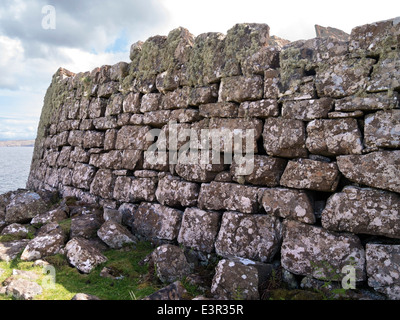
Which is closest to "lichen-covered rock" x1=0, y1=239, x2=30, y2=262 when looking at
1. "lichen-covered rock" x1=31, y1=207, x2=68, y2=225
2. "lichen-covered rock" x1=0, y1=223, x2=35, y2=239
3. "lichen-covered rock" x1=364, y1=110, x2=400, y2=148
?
"lichen-covered rock" x1=0, y1=223, x2=35, y2=239

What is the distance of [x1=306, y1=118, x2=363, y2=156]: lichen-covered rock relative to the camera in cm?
397

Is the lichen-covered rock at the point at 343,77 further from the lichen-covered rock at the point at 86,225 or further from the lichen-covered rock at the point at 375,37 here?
the lichen-covered rock at the point at 86,225

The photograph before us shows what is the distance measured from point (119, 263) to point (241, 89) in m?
3.34

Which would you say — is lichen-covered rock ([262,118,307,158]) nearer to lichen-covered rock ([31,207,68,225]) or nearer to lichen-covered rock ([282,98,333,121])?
lichen-covered rock ([282,98,333,121])

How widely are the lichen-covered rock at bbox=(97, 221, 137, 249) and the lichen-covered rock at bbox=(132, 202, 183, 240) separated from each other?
0.29 m

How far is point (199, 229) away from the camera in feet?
16.8

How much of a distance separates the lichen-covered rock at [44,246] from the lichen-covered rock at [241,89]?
3.69 m

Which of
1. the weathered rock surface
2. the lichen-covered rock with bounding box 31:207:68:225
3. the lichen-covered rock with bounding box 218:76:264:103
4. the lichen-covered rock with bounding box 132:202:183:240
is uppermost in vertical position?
the lichen-covered rock with bounding box 218:76:264:103

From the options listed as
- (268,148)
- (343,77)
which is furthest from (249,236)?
(343,77)

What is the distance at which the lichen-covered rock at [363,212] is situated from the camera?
11.9ft

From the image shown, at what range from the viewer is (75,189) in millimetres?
8281

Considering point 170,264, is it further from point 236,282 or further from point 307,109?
point 307,109

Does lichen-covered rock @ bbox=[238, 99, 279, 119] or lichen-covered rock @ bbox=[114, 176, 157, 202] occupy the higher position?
lichen-covered rock @ bbox=[238, 99, 279, 119]
